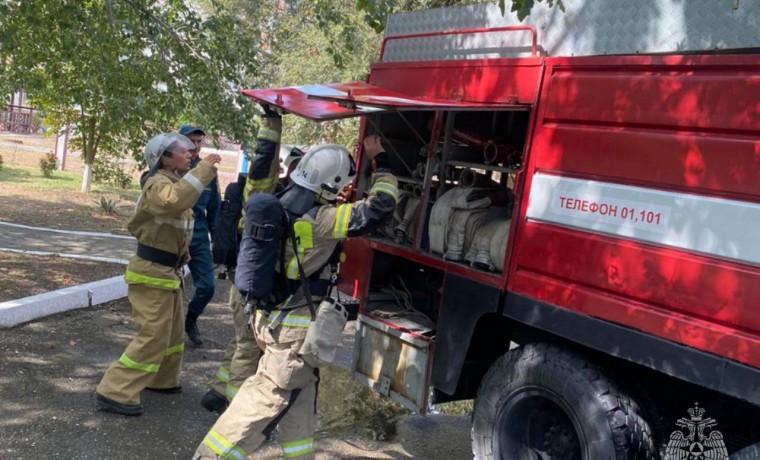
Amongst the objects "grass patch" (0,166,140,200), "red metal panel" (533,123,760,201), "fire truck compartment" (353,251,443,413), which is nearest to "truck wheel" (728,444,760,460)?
"red metal panel" (533,123,760,201)

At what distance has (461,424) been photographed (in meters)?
5.26

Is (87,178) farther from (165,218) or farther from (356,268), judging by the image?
(356,268)

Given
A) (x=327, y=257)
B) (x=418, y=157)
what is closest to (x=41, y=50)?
(x=418, y=157)

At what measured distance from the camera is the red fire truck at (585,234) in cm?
295

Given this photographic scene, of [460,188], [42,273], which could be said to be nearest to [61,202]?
[42,273]

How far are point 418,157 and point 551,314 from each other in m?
2.11

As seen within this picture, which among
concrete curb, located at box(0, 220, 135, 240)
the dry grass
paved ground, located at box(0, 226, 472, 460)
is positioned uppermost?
concrete curb, located at box(0, 220, 135, 240)

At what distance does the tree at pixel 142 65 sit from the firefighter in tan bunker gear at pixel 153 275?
8.41 ft

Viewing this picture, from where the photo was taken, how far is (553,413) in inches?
143

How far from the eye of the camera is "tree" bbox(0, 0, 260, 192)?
7.00 m

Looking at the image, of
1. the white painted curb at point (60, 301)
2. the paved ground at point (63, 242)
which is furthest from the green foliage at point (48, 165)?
the white painted curb at point (60, 301)

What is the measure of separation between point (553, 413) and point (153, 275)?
103 inches

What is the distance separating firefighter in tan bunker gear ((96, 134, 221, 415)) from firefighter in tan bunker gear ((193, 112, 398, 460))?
37.3 inches

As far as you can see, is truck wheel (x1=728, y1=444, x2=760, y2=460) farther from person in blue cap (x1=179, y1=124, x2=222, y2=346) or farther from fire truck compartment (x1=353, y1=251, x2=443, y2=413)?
person in blue cap (x1=179, y1=124, x2=222, y2=346)
